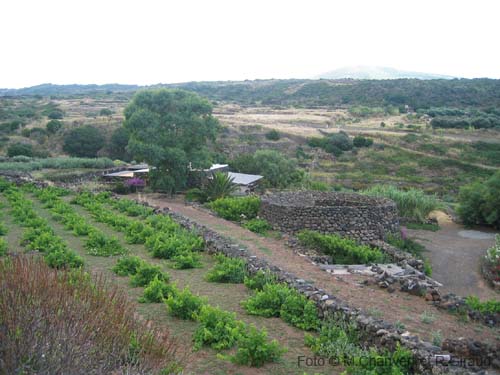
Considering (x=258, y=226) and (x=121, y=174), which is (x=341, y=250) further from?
(x=121, y=174)

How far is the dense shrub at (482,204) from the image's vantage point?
72.0 ft

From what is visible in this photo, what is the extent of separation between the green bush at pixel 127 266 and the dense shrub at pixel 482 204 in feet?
57.4

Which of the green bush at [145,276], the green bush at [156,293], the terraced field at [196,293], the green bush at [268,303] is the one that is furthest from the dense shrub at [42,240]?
the green bush at [268,303]

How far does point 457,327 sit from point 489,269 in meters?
7.87

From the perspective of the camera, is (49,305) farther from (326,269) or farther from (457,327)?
(326,269)

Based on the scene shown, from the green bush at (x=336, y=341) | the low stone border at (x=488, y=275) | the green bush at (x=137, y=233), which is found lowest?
the low stone border at (x=488, y=275)

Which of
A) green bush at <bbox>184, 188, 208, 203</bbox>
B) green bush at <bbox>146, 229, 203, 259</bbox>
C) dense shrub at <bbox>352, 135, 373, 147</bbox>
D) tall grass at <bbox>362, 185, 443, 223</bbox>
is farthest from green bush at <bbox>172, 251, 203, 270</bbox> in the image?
dense shrub at <bbox>352, 135, 373, 147</bbox>

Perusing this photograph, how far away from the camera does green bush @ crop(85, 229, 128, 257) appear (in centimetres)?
1155

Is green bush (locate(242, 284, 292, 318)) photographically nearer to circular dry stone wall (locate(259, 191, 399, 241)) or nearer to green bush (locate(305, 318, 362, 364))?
green bush (locate(305, 318, 362, 364))

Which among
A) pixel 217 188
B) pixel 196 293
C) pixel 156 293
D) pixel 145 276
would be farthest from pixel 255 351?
pixel 217 188

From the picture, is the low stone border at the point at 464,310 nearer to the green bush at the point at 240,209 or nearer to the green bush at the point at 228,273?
the green bush at the point at 228,273

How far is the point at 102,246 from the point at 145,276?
3.16 m

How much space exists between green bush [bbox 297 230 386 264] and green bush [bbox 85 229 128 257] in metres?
5.57

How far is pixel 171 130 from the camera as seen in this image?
24.2m
